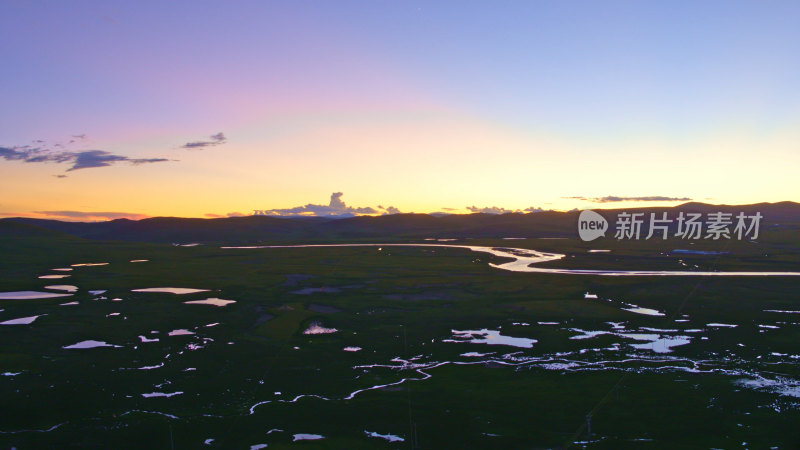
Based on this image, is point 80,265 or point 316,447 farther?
point 80,265

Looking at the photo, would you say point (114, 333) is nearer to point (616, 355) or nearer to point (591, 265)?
point (616, 355)

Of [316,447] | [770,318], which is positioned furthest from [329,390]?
[770,318]

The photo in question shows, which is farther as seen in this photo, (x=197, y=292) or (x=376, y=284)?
(x=376, y=284)

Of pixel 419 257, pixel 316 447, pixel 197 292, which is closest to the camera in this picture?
pixel 316 447

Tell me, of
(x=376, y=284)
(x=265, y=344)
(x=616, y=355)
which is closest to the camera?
(x=616, y=355)

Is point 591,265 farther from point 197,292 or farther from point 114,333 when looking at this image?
point 114,333

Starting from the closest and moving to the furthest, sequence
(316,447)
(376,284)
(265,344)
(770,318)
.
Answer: (316,447) → (265,344) → (770,318) → (376,284)

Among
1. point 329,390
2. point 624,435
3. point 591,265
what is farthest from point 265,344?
point 591,265
